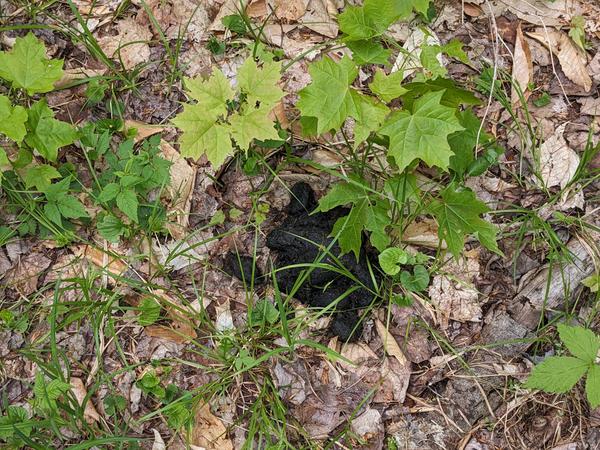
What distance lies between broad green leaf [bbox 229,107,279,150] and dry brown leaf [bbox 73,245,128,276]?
958mm

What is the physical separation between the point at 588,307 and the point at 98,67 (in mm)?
2800

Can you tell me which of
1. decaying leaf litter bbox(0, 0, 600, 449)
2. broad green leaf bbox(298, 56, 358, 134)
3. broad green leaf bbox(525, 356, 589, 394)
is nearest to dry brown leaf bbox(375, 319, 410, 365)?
decaying leaf litter bbox(0, 0, 600, 449)

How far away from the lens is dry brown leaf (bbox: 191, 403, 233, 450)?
100 inches

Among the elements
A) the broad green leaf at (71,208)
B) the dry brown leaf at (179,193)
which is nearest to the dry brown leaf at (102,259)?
the broad green leaf at (71,208)

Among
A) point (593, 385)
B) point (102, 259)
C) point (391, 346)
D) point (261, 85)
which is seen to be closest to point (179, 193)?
point (102, 259)

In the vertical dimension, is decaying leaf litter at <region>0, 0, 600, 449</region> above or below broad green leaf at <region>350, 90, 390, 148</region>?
below

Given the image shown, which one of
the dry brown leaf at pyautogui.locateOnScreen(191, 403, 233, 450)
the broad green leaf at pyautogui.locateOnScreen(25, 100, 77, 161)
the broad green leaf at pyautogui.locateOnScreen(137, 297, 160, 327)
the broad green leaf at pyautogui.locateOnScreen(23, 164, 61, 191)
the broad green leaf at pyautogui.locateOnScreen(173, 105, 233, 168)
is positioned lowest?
the dry brown leaf at pyautogui.locateOnScreen(191, 403, 233, 450)

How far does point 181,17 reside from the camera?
299cm

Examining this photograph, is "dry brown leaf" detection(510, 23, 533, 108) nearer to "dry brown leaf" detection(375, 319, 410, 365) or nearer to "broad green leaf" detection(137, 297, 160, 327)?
"dry brown leaf" detection(375, 319, 410, 365)

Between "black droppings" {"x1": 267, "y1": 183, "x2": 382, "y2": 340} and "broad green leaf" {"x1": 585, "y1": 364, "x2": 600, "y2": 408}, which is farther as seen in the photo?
"black droppings" {"x1": 267, "y1": 183, "x2": 382, "y2": 340}

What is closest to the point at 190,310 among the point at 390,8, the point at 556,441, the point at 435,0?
the point at 390,8

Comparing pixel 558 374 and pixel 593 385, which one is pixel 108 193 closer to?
pixel 558 374

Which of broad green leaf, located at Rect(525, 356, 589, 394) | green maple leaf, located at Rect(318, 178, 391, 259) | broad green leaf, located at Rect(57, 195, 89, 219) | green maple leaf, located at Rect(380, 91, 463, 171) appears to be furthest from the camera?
broad green leaf, located at Rect(57, 195, 89, 219)

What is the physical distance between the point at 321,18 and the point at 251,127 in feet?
3.48
